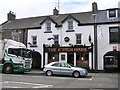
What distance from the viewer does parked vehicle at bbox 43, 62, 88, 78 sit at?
73.0 ft

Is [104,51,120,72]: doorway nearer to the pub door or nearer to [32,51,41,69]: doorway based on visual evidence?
the pub door

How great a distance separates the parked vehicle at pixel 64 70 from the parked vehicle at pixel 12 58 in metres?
2.82

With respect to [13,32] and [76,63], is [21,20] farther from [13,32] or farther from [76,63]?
[76,63]

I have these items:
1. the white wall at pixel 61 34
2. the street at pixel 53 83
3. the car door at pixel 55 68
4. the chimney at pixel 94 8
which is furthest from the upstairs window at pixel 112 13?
the street at pixel 53 83

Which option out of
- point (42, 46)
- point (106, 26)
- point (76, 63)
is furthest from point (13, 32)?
point (106, 26)

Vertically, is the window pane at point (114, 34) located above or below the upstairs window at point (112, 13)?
below

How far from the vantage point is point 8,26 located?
36938 mm

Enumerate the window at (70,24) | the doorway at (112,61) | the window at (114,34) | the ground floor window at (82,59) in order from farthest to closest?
the window at (70,24)
the doorway at (112,61)
the ground floor window at (82,59)
the window at (114,34)

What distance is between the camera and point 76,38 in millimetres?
30750

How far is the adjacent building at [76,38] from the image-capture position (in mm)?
29344

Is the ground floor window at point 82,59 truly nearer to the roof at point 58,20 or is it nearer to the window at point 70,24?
the window at point 70,24

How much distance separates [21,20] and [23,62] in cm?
1601

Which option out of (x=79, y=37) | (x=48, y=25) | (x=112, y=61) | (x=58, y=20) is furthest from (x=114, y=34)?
(x=112, y=61)

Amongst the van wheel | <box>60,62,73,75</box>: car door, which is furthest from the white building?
the van wheel
